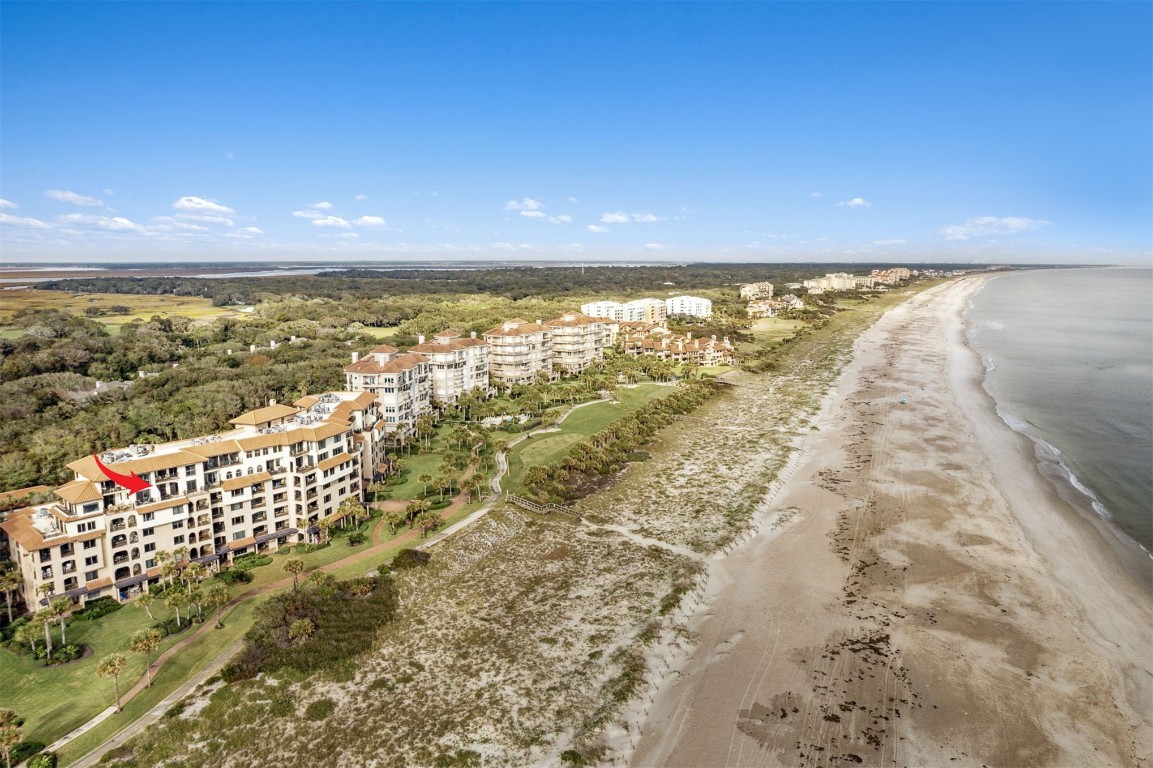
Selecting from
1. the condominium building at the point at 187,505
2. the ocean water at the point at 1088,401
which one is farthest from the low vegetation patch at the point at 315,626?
the ocean water at the point at 1088,401

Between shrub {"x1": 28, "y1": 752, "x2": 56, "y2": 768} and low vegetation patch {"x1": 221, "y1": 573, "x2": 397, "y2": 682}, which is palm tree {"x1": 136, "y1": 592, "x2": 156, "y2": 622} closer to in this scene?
low vegetation patch {"x1": 221, "y1": 573, "x2": 397, "y2": 682}

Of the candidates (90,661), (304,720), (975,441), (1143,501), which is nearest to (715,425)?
(975,441)

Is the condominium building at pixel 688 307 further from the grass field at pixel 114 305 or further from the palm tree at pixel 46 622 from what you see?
the palm tree at pixel 46 622

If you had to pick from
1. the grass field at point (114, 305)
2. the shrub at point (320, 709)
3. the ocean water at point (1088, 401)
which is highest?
the grass field at point (114, 305)

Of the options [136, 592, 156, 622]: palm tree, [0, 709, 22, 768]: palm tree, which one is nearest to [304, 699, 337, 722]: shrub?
[0, 709, 22, 768]: palm tree

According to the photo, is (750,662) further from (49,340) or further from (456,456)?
(49,340)

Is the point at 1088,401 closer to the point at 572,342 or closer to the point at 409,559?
the point at 572,342

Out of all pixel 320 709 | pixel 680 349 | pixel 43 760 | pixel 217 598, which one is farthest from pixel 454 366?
pixel 43 760
